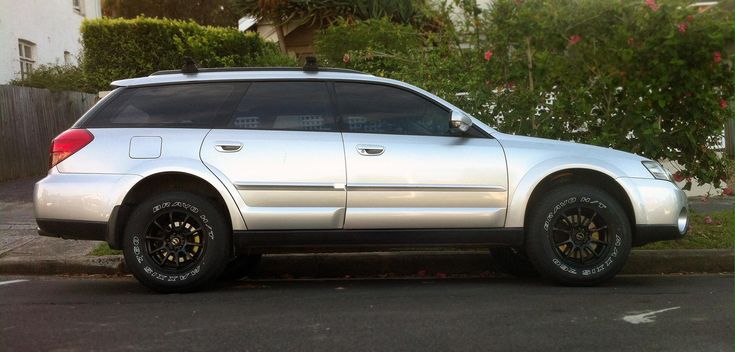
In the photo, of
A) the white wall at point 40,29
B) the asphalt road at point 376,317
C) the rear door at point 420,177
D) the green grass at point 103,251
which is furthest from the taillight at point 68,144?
the white wall at point 40,29

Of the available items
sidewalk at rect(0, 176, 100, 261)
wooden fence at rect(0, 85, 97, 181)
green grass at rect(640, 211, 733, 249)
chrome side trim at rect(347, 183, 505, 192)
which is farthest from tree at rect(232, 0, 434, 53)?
chrome side trim at rect(347, 183, 505, 192)

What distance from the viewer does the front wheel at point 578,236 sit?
541 centimetres

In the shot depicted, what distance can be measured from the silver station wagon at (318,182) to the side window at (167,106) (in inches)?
0.4

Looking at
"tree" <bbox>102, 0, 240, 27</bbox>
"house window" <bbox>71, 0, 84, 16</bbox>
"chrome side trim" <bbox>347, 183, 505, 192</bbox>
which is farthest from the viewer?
"tree" <bbox>102, 0, 240, 27</bbox>

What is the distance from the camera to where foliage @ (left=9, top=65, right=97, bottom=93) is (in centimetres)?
1581

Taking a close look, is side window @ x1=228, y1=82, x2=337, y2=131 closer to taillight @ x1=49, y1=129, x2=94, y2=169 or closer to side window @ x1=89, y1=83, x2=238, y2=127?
side window @ x1=89, y1=83, x2=238, y2=127

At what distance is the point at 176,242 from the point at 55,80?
12395 millimetres

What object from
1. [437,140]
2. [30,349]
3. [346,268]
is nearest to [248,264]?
[346,268]

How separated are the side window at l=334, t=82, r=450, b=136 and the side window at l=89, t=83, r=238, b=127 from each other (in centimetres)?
90

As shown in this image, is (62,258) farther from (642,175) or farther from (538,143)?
(642,175)

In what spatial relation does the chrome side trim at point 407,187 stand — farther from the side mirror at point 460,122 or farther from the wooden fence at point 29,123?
the wooden fence at point 29,123

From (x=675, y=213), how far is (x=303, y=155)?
9.42 ft

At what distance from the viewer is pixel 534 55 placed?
7.00 metres

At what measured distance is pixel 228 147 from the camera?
5312 mm
